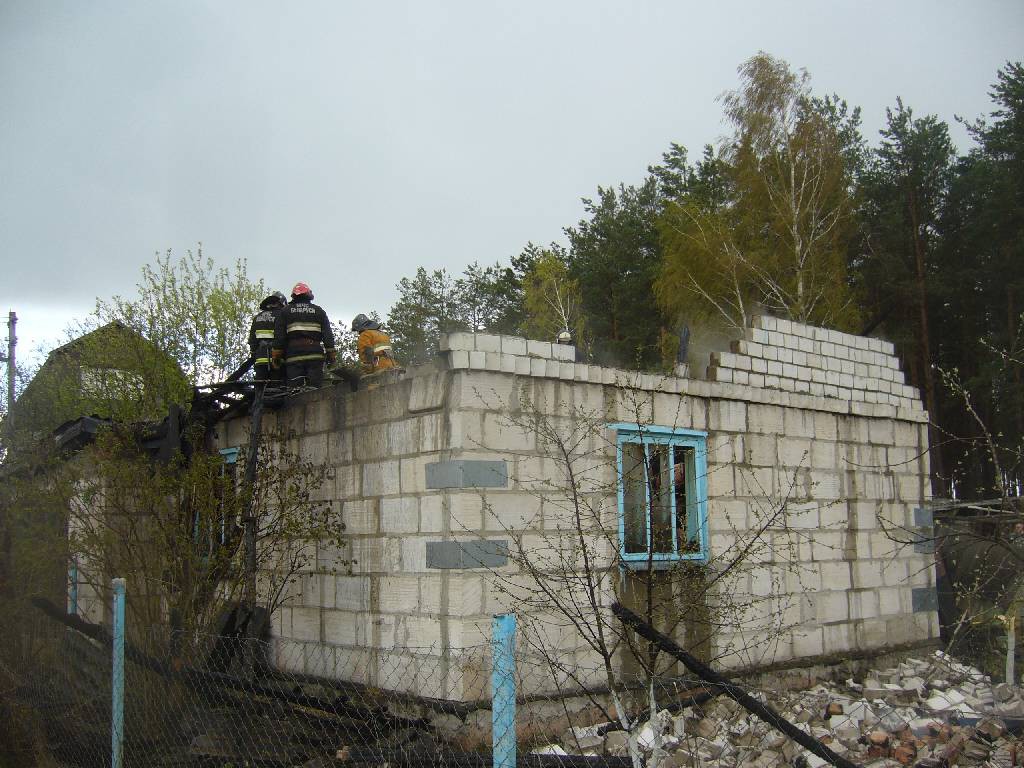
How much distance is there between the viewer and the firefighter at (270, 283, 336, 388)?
9.03 meters

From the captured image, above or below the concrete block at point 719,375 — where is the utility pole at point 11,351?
above

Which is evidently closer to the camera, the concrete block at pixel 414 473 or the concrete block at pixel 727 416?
the concrete block at pixel 414 473

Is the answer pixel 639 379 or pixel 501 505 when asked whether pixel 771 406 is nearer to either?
pixel 639 379

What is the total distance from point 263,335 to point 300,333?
459 mm

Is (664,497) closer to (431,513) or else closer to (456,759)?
(431,513)

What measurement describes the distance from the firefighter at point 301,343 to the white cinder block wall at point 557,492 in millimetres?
359

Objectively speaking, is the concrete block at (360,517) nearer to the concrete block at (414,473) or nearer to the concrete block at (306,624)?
the concrete block at (414,473)

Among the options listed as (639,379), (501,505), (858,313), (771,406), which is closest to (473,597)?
(501,505)

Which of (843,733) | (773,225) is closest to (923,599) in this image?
(843,733)

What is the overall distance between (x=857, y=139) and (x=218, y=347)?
20470 mm

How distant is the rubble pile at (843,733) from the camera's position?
Answer: 6723 millimetres

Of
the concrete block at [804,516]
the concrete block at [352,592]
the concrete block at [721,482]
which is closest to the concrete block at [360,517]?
the concrete block at [352,592]

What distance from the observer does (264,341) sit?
9164 millimetres

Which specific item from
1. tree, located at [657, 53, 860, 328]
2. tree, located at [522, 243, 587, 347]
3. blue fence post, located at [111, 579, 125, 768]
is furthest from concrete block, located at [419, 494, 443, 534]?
tree, located at [522, 243, 587, 347]
